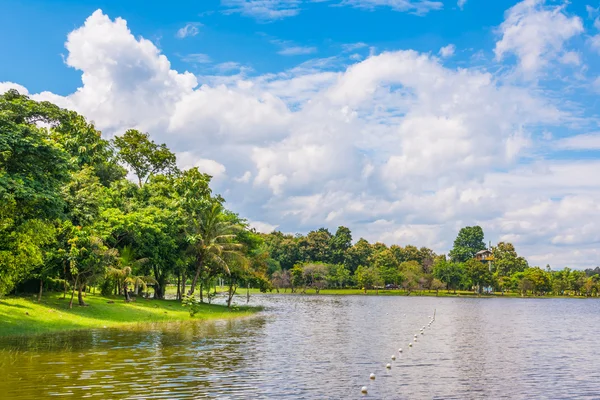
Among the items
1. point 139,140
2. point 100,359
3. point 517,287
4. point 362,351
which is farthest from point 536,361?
point 517,287

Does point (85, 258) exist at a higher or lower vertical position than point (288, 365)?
higher

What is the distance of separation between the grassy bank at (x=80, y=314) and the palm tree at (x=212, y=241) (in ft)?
22.0

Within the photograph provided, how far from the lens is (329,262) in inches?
7239

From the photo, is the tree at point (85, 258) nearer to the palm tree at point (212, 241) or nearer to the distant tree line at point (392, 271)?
the palm tree at point (212, 241)

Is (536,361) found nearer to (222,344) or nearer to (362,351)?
(362,351)

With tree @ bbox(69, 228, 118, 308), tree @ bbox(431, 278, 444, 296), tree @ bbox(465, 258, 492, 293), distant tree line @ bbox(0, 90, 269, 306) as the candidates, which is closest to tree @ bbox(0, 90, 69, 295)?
distant tree line @ bbox(0, 90, 269, 306)

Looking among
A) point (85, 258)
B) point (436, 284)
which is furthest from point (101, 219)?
point (436, 284)

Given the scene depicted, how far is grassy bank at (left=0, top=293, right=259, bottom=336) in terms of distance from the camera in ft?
121

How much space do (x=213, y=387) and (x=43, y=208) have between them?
15.8m

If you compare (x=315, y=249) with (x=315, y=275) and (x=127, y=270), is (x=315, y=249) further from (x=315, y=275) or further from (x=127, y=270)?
(x=127, y=270)

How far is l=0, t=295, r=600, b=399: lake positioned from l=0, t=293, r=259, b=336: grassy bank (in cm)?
294

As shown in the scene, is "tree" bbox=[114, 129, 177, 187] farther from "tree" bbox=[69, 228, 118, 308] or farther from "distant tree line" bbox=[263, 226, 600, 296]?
"distant tree line" bbox=[263, 226, 600, 296]

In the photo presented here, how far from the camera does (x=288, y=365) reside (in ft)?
92.5

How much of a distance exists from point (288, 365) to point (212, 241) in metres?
39.1
